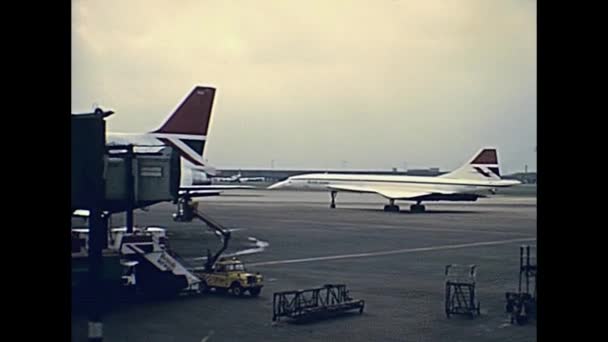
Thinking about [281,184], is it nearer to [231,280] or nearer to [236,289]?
[231,280]

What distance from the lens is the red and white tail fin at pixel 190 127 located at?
752cm

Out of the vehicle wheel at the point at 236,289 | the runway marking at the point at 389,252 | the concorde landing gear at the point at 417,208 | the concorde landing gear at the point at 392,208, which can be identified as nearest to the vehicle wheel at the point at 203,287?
the vehicle wheel at the point at 236,289

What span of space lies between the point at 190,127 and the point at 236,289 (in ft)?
13.5

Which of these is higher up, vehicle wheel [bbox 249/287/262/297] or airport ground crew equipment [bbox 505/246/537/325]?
airport ground crew equipment [bbox 505/246/537/325]

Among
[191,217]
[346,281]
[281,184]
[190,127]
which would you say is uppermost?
[190,127]

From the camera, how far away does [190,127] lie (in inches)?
328

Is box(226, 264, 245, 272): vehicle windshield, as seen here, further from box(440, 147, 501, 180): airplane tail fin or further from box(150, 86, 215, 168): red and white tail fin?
box(440, 147, 501, 180): airplane tail fin

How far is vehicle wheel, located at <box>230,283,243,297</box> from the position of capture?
14.8 ft

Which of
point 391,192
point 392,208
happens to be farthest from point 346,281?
point 391,192

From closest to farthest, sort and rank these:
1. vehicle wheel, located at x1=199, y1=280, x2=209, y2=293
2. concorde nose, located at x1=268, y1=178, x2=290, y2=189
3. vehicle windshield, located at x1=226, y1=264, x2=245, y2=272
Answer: vehicle wheel, located at x1=199, y1=280, x2=209, y2=293
vehicle windshield, located at x1=226, y1=264, x2=245, y2=272
concorde nose, located at x1=268, y1=178, x2=290, y2=189

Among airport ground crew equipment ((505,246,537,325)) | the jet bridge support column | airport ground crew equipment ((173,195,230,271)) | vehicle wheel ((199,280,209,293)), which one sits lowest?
vehicle wheel ((199,280,209,293))

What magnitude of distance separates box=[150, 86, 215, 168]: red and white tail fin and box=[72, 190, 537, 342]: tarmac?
0.84 meters

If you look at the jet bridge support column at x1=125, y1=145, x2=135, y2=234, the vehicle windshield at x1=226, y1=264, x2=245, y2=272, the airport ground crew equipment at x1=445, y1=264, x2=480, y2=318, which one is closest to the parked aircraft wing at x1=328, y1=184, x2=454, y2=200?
the airport ground crew equipment at x1=445, y1=264, x2=480, y2=318
